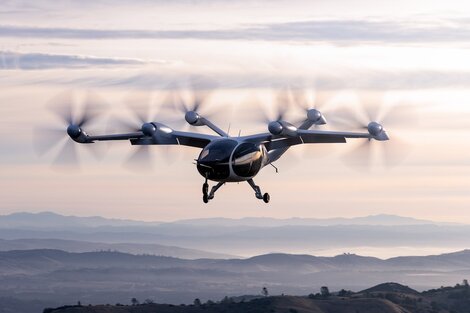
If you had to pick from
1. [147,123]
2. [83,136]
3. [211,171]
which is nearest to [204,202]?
[211,171]

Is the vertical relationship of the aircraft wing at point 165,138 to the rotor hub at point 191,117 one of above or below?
below

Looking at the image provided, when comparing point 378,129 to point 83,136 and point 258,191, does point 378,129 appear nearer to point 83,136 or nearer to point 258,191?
point 258,191

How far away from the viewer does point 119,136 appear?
130500mm

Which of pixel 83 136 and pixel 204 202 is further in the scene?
pixel 83 136

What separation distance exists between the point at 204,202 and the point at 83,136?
21.5m

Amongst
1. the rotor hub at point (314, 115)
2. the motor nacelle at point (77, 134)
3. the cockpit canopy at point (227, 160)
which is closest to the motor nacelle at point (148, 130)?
the cockpit canopy at point (227, 160)

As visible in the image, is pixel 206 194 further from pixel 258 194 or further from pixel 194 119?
pixel 194 119

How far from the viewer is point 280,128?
389ft

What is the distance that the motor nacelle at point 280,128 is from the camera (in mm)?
118438

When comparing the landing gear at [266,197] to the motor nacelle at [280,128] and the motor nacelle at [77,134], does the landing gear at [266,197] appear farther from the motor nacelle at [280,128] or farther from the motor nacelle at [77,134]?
the motor nacelle at [77,134]

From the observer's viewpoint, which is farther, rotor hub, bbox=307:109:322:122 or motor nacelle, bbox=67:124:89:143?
rotor hub, bbox=307:109:322:122

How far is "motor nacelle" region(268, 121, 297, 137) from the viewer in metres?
118

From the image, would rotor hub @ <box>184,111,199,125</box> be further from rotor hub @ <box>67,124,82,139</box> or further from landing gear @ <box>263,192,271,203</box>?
landing gear @ <box>263,192,271,203</box>

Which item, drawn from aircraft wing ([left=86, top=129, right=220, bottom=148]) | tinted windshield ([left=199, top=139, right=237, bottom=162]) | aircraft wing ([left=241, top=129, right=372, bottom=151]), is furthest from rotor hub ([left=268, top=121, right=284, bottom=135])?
aircraft wing ([left=86, top=129, right=220, bottom=148])
